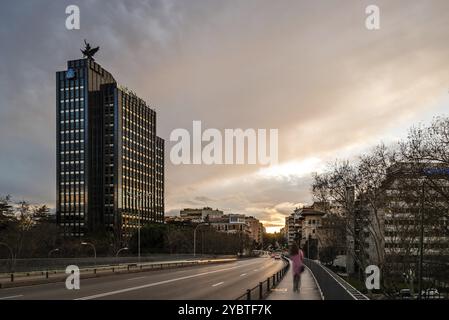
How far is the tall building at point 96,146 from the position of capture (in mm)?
161250

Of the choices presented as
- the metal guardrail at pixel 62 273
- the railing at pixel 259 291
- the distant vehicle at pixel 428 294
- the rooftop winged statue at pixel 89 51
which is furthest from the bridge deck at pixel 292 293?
the rooftop winged statue at pixel 89 51

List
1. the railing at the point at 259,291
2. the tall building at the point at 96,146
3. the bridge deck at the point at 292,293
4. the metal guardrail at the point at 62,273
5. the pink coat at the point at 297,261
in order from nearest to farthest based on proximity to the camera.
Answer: the pink coat at the point at 297,261
the railing at the point at 259,291
the bridge deck at the point at 292,293
the metal guardrail at the point at 62,273
the tall building at the point at 96,146

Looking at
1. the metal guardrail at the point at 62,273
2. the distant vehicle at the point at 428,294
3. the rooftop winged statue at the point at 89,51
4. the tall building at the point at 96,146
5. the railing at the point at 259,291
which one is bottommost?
the distant vehicle at the point at 428,294

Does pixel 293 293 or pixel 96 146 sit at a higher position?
pixel 96 146

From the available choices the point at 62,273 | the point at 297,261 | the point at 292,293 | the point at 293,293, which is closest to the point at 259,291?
the point at 293,293

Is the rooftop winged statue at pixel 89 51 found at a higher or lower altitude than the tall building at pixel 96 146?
higher

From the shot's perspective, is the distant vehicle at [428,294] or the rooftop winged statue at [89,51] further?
the rooftop winged statue at [89,51]

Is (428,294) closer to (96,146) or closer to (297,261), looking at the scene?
(297,261)

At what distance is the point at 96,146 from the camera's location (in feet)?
544

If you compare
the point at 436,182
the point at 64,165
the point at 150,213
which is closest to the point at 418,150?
the point at 436,182

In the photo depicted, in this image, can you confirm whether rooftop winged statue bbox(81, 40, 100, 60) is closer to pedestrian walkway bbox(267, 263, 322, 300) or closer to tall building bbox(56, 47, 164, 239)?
tall building bbox(56, 47, 164, 239)

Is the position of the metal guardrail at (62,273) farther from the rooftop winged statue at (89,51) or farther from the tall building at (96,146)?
the rooftop winged statue at (89,51)

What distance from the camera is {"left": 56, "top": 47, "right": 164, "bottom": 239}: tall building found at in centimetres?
16125

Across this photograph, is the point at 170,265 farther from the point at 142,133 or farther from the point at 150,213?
the point at 150,213
